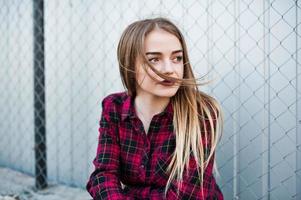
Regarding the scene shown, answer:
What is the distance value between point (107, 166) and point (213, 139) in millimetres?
434

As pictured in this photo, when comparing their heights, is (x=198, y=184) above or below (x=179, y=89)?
below

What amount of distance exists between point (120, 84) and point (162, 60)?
990 millimetres

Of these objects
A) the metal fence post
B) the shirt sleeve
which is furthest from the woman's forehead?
the metal fence post

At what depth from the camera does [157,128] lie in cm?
167

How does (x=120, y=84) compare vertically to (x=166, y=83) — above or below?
below

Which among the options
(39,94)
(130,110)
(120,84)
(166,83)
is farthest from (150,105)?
(39,94)

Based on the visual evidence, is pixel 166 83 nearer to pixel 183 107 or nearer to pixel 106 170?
pixel 183 107

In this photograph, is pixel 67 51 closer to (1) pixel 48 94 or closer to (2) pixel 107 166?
(1) pixel 48 94

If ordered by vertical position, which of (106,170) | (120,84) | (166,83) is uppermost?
(166,83)

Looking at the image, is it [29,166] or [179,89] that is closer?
[179,89]

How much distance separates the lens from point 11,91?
3.27 meters

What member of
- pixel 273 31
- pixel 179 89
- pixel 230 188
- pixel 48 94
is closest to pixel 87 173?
pixel 48 94

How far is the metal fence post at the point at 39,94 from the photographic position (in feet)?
8.87

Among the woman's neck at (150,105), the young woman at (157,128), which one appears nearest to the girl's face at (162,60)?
the young woman at (157,128)
